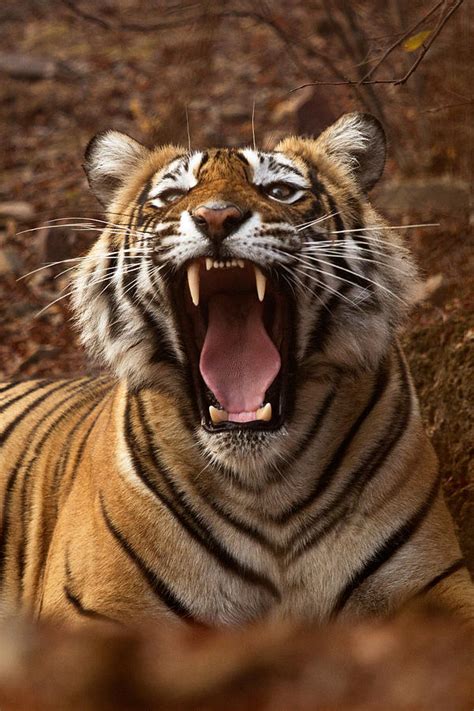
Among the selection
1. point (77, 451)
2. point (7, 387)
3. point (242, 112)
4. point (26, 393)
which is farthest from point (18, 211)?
point (77, 451)

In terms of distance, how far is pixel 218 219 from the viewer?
8.07ft

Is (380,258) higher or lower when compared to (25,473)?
higher

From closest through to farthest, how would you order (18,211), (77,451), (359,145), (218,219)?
1. (218,219)
2. (359,145)
3. (77,451)
4. (18,211)

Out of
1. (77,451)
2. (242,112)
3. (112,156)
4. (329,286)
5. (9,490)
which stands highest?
(242,112)

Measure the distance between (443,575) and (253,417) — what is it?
0.62 meters

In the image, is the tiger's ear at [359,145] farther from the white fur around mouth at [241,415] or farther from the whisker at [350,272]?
the white fur around mouth at [241,415]

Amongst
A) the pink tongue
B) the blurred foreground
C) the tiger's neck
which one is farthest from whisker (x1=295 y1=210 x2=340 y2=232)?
the blurred foreground

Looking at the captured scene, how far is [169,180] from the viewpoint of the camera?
113 inches

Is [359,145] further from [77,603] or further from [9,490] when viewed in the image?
[9,490]

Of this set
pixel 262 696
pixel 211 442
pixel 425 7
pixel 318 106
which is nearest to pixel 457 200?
pixel 425 7

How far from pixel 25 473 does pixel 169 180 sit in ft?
3.81

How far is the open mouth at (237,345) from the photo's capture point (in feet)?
8.74

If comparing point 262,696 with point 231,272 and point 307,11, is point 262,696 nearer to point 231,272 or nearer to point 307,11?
point 231,272

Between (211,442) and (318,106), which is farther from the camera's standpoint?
(318,106)
